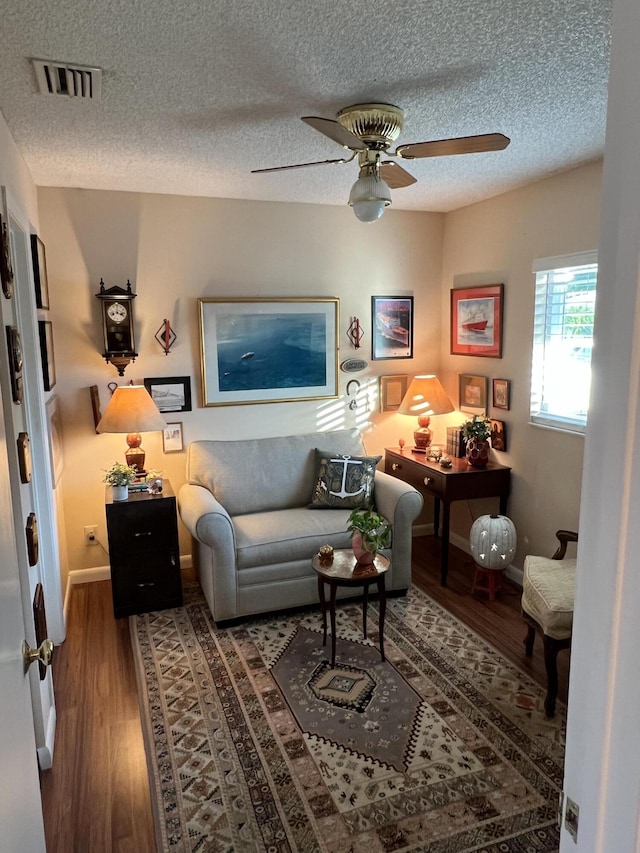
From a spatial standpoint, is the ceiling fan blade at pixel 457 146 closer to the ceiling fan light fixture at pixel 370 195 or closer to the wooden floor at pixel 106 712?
the ceiling fan light fixture at pixel 370 195

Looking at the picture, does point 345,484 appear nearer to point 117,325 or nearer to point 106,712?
point 117,325

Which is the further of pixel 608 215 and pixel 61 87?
pixel 61 87

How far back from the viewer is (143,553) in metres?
3.53

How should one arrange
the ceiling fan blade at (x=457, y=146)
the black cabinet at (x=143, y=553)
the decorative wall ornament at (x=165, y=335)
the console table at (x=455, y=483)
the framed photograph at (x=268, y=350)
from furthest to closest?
1. the framed photograph at (x=268, y=350)
2. the decorative wall ornament at (x=165, y=335)
3. the console table at (x=455, y=483)
4. the black cabinet at (x=143, y=553)
5. the ceiling fan blade at (x=457, y=146)

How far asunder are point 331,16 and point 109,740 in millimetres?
2786

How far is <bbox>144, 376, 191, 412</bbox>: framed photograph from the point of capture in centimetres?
399

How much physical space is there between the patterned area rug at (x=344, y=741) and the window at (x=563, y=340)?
1.46 metres

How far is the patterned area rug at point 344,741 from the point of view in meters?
2.01

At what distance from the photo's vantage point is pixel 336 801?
6.97 ft

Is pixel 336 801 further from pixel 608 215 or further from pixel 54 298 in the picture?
pixel 54 298

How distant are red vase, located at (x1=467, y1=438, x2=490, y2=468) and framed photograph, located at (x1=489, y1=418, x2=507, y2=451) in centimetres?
10

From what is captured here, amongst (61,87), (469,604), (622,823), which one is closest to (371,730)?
(469,604)

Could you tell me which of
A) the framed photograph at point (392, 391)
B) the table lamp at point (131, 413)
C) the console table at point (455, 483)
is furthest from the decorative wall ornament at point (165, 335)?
the console table at point (455, 483)

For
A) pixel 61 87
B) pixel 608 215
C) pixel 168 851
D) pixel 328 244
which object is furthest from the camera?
pixel 328 244
